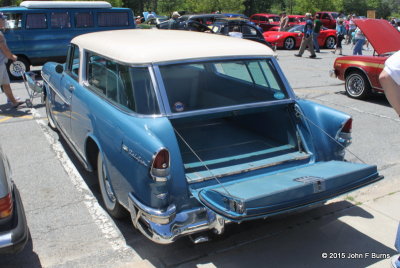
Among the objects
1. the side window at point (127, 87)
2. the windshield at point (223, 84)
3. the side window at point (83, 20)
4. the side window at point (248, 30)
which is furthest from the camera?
the side window at point (248, 30)

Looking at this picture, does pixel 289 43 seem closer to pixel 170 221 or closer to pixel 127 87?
pixel 127 87

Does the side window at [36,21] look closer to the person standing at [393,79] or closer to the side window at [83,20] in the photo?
the side window at [83,20]

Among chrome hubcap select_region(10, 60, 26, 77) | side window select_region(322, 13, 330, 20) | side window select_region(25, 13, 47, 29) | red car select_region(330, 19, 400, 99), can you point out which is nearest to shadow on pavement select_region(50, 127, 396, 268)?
red car select_region(330, 19, 400, 99)

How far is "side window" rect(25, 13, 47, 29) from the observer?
1086 centimetres

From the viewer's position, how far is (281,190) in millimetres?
2832

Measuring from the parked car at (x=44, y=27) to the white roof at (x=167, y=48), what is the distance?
291 inches

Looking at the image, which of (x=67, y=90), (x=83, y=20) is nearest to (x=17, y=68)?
(x=83, y=20)

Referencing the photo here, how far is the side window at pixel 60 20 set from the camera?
11.2 metres

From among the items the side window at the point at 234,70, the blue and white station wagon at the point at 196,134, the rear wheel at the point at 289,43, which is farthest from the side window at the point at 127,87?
the rear wheel at the point at 289,43

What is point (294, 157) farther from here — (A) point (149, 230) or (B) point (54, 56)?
(B) point (54, 56)

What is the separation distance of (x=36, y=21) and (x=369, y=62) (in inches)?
329

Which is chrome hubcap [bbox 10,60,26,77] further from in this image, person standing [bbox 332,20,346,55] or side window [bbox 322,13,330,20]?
side window [bbox 322,13,330,20]

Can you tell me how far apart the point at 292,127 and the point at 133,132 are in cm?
161

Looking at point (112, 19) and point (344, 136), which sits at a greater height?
point (112, 19)
